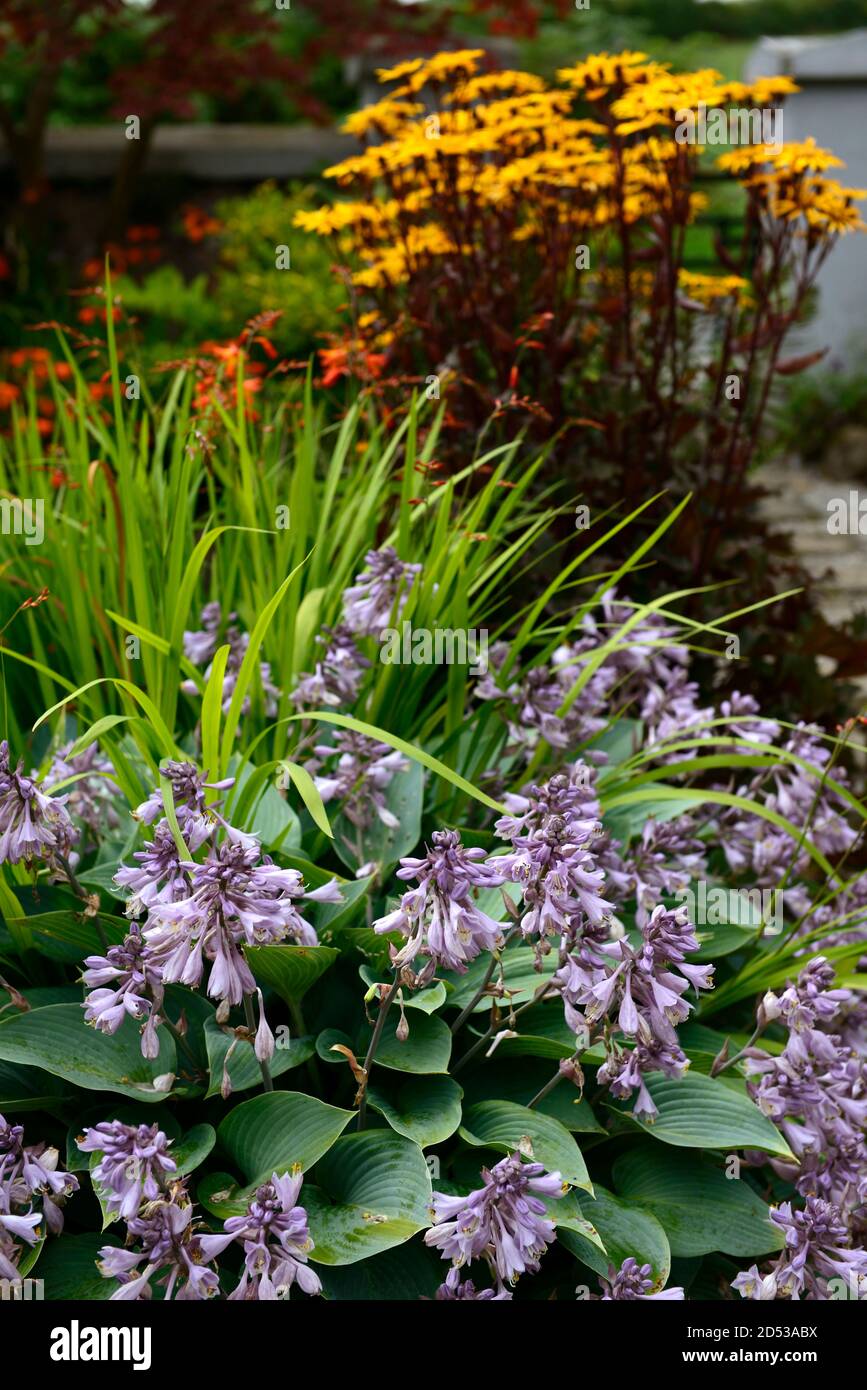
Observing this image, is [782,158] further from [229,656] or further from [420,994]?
[420,994]

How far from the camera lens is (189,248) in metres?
8.63

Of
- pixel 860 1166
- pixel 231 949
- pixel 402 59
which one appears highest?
pixel 402 59

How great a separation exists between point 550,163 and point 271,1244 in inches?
101

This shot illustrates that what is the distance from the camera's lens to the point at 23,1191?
152 centimetres

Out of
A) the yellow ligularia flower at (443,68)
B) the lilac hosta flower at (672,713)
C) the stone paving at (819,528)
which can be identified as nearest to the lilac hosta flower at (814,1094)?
the lilac hosta flower at (672,713)

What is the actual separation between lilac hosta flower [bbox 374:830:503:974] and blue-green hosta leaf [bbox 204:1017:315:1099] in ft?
1.13


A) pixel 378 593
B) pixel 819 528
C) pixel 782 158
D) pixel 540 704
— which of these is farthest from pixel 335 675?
pixel 819 528

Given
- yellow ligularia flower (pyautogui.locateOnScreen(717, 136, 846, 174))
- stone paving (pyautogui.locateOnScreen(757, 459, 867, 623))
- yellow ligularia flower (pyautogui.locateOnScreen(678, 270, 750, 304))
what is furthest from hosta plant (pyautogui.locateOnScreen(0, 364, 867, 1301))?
stone paving (pyautogui.locateOnScreen(757, 459, 867, 623))

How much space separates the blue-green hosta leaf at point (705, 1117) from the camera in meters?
1.76

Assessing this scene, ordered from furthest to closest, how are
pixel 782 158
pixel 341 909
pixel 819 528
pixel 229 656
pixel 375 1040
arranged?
pixel 819 528
pixel 782 158
pixel 229 656
pixel 341 909
pixel 375 1040

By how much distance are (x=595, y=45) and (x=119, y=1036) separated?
1701cm

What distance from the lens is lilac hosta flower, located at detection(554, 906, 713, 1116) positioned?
150cm
